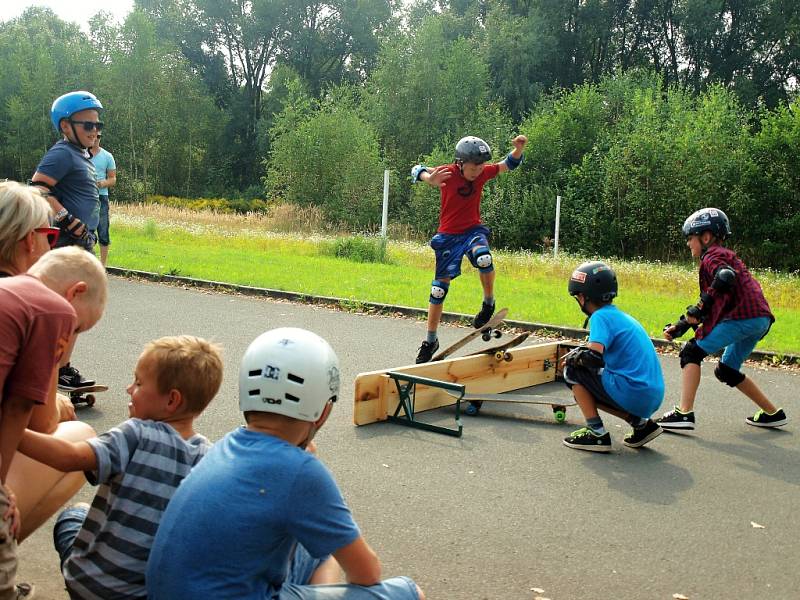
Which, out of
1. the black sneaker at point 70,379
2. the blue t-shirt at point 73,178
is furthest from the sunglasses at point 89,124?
the black sneaker at point 70,379

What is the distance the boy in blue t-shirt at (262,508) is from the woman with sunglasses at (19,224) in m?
1.24

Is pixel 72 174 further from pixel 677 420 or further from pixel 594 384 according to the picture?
pixel 677 420

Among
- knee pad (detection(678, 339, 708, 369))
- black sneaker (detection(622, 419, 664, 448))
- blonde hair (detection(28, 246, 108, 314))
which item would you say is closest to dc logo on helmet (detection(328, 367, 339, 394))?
blonde hair (detection(28, 246, 108, 314))

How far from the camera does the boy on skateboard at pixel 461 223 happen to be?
9234 millimetres

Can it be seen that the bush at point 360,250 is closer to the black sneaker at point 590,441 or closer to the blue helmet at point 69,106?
the blue helmet at point 69,106

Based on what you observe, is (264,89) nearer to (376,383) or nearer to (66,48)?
(66,48)

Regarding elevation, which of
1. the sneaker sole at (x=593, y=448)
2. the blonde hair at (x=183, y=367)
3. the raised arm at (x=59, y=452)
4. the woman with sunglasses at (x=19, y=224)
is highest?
the woman with sunglasses at (x=19, y=224)

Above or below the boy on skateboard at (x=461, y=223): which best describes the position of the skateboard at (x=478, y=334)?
below

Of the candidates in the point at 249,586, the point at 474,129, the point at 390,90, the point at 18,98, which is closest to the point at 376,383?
the point at 249,586

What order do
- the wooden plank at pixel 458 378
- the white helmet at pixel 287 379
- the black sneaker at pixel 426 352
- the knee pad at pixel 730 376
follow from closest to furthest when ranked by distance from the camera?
1. the white helmet at pixel 287 379
2. the wooden plank at pixel 458 378
3. the knee pad at pixel 730 376
4. the black sneaker at pixel 426 352

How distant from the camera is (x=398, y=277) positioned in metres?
16.7

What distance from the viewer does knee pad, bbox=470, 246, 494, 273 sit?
9.22m

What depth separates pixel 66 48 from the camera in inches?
2630

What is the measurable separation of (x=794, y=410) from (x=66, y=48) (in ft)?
226
